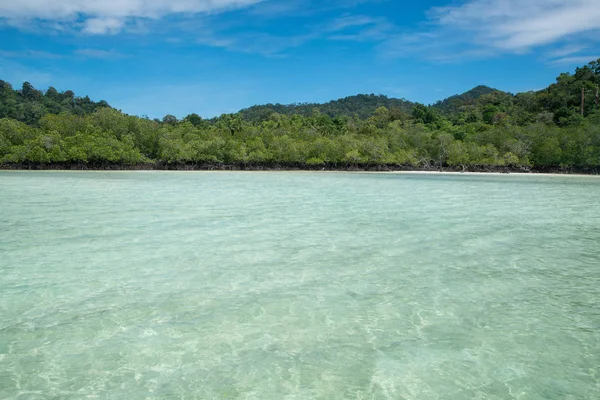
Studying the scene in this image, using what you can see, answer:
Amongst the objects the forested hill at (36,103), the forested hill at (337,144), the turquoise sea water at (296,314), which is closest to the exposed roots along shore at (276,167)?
the forested hill at (337,144)

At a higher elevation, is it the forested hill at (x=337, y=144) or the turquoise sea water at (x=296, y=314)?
the forested hill at (x=337, y=144)

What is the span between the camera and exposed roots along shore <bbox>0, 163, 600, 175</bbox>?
5150 cm

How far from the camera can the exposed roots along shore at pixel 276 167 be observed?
5150 cm

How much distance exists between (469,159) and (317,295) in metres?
55.0

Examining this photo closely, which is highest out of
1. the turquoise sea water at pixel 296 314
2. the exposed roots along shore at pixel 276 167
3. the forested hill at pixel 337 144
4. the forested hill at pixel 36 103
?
the forested hill at pixel 36 103

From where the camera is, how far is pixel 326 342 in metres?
3.94

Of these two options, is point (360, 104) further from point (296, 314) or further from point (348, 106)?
point (296, 314)

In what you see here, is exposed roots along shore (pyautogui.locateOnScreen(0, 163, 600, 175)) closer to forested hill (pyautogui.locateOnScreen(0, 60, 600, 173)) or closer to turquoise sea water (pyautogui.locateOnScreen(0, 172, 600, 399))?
forested hill (pyautogui.locateOnScreen(0, 60, 600, 173))

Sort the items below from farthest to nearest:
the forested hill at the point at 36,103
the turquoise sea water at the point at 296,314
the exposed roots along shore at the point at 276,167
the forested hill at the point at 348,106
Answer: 1. the forested hill at the point at 348,106
2. the forested hill at the point at 36,103
3. the exposed roots along shore at the point at 276,167
4. the turquoise sea water at the point at 296,314

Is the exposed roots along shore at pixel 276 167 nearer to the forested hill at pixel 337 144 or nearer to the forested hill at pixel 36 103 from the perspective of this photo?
the forested hill at pixel 337 144

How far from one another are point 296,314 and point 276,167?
5513cm

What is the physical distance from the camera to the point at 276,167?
5938 cm

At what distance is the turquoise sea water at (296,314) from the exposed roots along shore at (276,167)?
47.4m

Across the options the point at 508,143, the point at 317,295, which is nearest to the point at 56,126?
the point at 508,143
